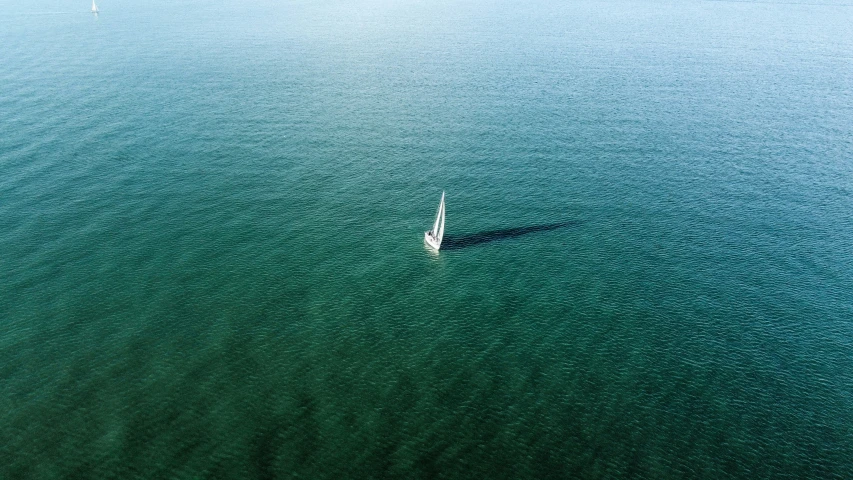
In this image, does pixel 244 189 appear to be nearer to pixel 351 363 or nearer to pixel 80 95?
pixel 351 363

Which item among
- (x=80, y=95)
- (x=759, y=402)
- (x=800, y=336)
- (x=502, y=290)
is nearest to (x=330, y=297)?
(x=502, y=290)

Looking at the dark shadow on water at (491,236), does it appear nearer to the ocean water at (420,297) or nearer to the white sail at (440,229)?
the ocean water at (420,297)

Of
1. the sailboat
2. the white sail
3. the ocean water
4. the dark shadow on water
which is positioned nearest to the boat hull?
the sailboat

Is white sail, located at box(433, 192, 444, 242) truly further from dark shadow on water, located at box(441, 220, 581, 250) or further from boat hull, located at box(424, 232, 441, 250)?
dark shadow on water, located at box(441, 220, 581, 250)

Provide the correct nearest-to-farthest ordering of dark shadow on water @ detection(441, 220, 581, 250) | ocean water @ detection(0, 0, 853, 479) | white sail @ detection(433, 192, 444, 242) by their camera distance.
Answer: ocean water @ detection(0, 0, 853, 479) → white sail @ detection(433, 192, 444, 242) → dark shadow on water @ detection(441, 220, 581, 250)

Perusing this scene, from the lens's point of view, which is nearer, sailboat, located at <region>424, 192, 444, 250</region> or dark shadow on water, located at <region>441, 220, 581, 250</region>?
sailboat, located at <region>424, 192, 444, 250</region>

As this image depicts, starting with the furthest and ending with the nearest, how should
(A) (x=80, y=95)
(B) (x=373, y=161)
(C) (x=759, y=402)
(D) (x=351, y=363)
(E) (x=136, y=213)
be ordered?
(A) (x=80, y=95) → (B) (x=373, y=161) → (E) (x=136, y=213) → (D) (x=351, y=363) → (C) (x=759, y=402)
